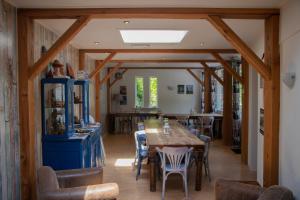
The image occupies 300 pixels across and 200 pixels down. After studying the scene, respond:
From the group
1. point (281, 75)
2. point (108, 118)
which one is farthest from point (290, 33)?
point (108, 118)

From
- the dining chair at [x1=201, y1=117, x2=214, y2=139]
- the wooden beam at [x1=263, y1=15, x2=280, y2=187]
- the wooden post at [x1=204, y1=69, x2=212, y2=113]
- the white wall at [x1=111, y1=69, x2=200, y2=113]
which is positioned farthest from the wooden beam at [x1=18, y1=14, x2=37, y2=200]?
the white wall at [x1=111, y1=69, x2=200, y2=113]

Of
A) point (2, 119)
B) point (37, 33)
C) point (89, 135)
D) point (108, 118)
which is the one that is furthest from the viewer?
point (108, 118)

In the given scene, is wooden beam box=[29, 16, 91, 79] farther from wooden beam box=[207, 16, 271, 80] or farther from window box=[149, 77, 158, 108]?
window box=[149, 77, 158, 108]

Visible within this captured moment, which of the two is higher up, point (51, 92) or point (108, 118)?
point (51, 92)

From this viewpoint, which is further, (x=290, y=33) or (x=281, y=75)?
(x=281, y=75)

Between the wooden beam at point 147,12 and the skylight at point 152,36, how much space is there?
1.58m

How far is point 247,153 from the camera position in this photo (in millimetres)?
7004

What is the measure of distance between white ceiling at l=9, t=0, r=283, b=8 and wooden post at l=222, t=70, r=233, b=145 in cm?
597

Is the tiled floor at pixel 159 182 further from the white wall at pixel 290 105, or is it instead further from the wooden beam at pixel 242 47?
the wooden beam at pixel 242 47

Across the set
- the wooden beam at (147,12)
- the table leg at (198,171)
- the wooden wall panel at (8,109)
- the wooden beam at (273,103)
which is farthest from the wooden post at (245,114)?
the wooden wall panel at (8,109)

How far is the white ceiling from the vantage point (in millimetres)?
3537

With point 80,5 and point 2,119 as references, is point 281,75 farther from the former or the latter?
point 2,119

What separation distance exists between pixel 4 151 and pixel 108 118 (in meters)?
9.25

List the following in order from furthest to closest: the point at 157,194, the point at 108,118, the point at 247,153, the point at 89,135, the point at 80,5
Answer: the point at 108,118, the point at 247,153, the point at 89,135, the point at 157,194, the point at 80,5
